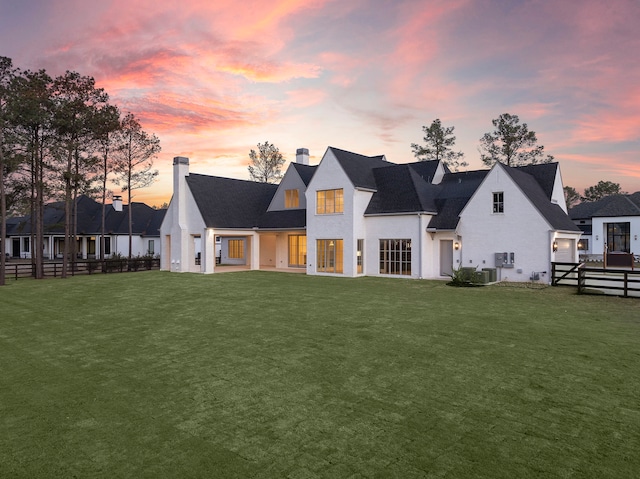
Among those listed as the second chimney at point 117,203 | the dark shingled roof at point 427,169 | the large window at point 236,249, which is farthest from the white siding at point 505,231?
the second chimney at point 117,203

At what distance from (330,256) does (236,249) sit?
1427cm

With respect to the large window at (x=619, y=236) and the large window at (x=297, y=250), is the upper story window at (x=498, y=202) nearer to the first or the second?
the large window at (x=297, y=250)

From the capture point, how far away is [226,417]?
600 centimetres

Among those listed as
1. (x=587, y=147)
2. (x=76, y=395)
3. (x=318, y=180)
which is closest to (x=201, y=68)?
(x=318, y=180)

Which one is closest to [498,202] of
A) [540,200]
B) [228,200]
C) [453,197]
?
[540,200]

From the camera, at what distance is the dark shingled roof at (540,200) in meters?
23.8

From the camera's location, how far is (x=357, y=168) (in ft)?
99.6

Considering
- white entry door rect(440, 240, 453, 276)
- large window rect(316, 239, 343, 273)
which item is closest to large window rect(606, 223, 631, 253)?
white entry door rect(440, 240, 453, 276)

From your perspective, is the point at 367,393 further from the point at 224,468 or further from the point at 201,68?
the point at 201,68

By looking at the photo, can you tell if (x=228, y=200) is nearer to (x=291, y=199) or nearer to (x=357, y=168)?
(x=291, y=199)

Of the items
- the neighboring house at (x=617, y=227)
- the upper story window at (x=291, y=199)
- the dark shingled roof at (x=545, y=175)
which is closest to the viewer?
the dark shingled roof at (x=545, y=175)

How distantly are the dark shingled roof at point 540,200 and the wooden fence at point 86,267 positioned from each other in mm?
29534

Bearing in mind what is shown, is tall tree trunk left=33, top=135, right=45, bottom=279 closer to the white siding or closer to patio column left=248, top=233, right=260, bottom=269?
patio column left=248, top=233, right=260, bottom=269

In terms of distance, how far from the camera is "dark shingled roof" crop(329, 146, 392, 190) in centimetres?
2887
